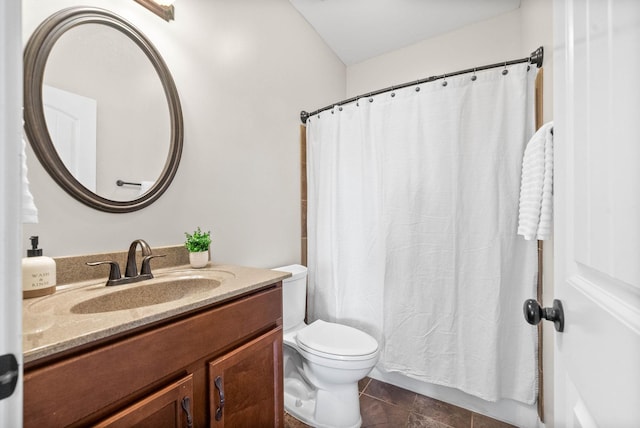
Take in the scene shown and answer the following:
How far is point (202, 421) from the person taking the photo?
0.82 meters

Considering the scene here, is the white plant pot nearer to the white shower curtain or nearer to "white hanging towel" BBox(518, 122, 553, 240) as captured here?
the white shower curtain

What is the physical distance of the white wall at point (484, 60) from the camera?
125 cm

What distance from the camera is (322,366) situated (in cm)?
141

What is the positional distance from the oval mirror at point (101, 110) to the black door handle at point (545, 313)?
142 centimetres

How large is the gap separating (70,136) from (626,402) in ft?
5.11

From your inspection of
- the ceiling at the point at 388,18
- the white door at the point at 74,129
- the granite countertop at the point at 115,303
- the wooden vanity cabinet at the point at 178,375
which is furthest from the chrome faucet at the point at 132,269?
the ceiling at the point at 388,18

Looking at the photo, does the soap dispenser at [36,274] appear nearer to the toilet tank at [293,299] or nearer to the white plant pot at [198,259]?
the white plant pot at [198,259]

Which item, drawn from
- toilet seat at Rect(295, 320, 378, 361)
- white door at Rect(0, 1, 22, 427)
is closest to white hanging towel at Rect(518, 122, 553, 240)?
toilet seat at Rect(295, 320, 378, 361)

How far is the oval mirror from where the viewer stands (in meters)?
0.96

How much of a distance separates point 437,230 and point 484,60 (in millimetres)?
1563

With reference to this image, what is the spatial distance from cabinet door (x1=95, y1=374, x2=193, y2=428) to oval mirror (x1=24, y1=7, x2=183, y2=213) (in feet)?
2.53

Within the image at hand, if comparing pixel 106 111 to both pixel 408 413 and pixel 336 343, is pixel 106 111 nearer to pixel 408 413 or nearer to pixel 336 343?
pixel 336 343

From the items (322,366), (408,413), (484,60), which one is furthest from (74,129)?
(484,60)

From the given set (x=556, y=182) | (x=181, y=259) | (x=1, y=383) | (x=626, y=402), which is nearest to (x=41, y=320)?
(x=1, y=383)
